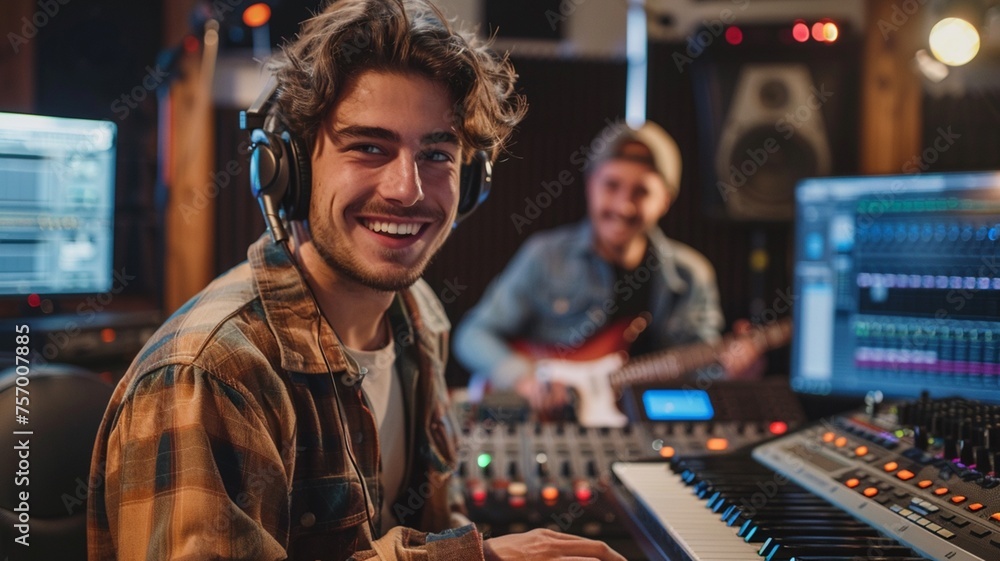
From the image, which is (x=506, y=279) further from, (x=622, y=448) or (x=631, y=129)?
(x=622, y=448)

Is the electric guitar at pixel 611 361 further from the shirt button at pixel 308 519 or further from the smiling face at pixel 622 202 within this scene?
the shirt button at pixel 308 519

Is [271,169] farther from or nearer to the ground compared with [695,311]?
farther from the ground

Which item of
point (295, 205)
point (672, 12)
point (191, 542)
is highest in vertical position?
point (672, 12)

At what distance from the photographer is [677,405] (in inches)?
80.9

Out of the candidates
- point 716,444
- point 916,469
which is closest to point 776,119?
point 716,444

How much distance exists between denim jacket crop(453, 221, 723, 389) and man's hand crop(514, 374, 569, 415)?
132cm

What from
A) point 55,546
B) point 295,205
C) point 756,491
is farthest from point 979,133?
point 55,546

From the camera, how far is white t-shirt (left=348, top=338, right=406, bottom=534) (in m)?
1.55

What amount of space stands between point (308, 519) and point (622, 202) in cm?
261

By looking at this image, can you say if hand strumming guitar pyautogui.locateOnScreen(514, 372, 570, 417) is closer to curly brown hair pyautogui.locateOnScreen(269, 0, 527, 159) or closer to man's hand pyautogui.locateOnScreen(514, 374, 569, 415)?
man's hand pyautogui.locateOnScreen(514, 374, 569, 415)

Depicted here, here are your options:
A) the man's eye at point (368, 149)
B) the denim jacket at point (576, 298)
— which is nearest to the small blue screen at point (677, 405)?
the man's eye at point (368, 149)

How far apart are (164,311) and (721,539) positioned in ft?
8.54

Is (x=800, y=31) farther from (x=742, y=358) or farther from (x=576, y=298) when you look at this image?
(x=576, y=298)

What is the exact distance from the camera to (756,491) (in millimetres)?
1379
